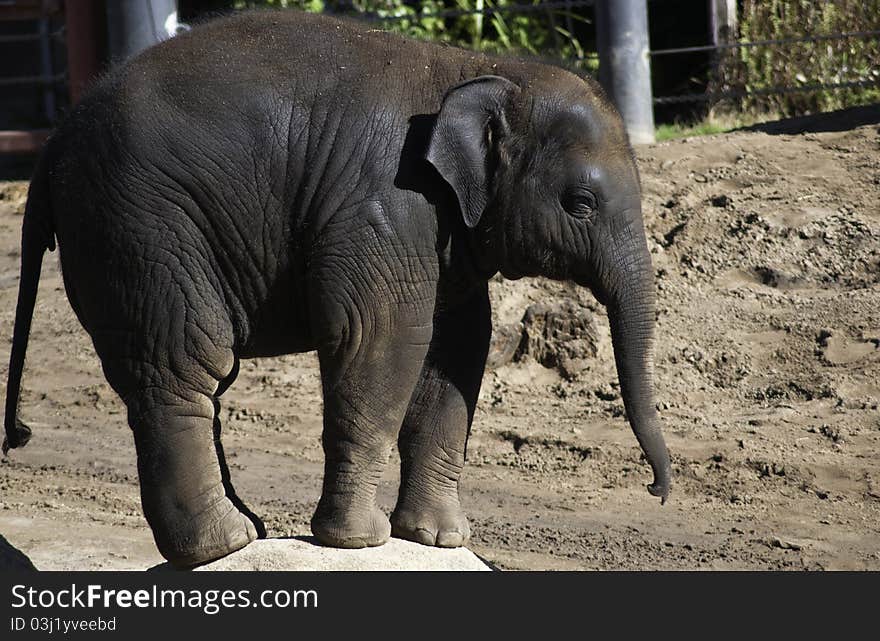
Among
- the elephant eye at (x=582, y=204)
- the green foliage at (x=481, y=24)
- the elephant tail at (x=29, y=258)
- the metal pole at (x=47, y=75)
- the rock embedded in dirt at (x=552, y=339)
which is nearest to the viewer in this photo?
the elephant eye at (x=582, y=204)

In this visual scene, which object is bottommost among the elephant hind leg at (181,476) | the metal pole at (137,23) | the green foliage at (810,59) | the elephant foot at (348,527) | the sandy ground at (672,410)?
the sandy ground at (672,410)

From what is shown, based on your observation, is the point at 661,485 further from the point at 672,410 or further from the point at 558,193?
the point at 672,410

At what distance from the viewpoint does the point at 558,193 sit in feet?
19.5

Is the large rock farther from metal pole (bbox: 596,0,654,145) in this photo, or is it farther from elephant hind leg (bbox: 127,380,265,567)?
metal pole (bbox: 596,0,654,145)

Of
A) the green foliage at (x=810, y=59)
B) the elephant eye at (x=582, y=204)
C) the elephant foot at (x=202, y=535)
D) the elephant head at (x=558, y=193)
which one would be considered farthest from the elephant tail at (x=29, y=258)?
the green foliage at (x=810, y=59)

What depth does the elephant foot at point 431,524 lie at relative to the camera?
260 inches

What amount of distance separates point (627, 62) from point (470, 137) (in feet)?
19.6

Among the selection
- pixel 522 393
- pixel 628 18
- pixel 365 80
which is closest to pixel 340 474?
pixel 365 80

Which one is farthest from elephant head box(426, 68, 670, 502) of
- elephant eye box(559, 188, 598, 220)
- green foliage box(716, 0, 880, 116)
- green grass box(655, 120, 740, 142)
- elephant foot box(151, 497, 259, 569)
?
green foliage box(716, 0, 880, 116)

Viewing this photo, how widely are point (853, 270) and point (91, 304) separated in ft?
19.5

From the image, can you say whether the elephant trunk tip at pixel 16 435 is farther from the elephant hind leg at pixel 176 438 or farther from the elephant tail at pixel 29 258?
the elephant hind leg at pixel 176 438

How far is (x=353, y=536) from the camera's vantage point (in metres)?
5.98

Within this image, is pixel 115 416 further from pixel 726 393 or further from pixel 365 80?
pixel 365 80
